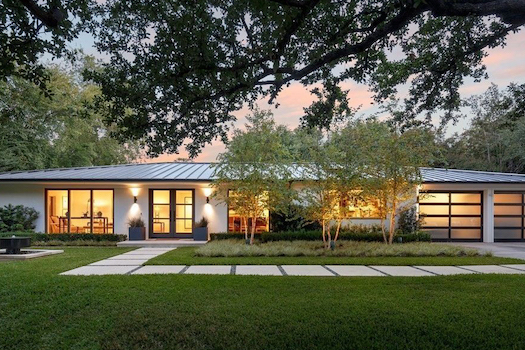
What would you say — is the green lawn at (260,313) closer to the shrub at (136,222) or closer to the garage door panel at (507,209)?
the shrub at (136,222)

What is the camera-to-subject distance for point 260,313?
5.23 metres

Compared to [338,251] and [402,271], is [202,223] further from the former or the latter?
[402,271]

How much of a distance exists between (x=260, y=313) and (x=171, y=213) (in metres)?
11.0

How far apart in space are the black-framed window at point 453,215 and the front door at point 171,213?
10.3 meters

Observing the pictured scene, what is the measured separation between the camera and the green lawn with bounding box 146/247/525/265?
947 centimetres

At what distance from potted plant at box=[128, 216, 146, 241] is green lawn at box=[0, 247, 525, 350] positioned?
717cm

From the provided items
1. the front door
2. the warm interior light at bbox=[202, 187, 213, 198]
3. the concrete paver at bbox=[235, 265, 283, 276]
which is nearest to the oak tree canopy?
the concrete paver at bbox=[235, 265, 283, 276]

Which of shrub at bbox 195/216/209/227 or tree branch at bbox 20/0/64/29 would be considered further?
shrub at bbox 195/216/209/227

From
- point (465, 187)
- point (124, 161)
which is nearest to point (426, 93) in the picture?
point (465, 187)

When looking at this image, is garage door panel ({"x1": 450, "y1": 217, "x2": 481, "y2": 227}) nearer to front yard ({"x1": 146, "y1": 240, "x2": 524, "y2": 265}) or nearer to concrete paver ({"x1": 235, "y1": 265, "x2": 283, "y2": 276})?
front yard ({"x1": 146, "y1": 240, "x2": 524, "y2": 265})

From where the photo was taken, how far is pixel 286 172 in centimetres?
1255

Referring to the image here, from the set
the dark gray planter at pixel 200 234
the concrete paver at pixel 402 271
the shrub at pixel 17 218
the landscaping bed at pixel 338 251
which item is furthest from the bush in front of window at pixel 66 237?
the concrete paver at pixel 402 271

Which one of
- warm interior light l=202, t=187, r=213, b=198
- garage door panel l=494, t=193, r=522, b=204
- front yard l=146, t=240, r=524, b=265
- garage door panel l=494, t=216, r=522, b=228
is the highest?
warm interior light l=202, t=187, r=213, b=198

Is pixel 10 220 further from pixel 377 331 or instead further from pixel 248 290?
pixel 377 331
